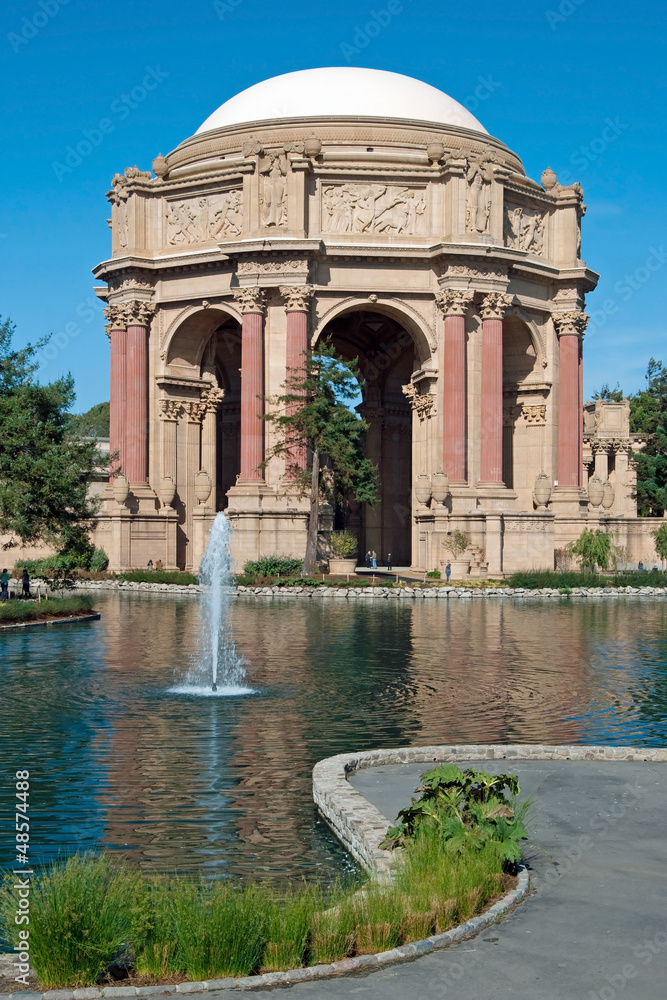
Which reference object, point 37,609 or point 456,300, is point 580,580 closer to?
point 456,300

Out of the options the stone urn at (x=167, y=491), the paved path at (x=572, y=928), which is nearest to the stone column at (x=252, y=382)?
the stone urn at (x=167, y=491)

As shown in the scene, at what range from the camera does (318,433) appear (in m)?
46.9

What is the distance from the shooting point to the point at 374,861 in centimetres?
817

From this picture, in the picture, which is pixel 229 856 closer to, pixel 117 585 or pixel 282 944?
pixel 282 944

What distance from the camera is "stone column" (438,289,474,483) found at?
5169 centimetres

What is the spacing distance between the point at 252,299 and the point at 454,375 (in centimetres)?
992

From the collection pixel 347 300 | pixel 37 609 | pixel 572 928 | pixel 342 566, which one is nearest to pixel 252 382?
pixel 347 300

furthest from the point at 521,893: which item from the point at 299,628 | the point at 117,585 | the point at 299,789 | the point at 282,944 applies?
the point at 117,585

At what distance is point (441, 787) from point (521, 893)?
111 centimetres

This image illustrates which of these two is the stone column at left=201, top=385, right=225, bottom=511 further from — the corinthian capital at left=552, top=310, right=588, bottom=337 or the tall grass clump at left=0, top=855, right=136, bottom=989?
the tall grass clump at left=0, top=855, right=136, bottom=989

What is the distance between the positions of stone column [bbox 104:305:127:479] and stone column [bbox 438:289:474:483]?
54.5ft

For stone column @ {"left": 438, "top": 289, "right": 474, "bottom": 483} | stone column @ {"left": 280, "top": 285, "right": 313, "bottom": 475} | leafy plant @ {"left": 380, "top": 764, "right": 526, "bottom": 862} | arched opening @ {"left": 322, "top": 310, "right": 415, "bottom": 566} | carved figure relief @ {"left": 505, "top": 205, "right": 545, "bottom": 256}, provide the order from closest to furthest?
leafy plant @ {"left": 380, "top": 764, "right": 526, "bottom": 862}, stone column @ {"left": 280, "top": 285, "right": 313, "bottom": 475}, stone column @ {"left": 438, "top": 289, "right": 474, "bottom": 483}, carved figure relief @ {"left": 505, "top": 205, "right": 545, "bottom": 256}, arched opening @ {"left": 322, "top": 310, "right": 415, "bottom": 566}

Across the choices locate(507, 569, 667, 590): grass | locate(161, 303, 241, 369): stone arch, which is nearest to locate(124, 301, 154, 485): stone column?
locate(161, 303, 241, 369): stone arch

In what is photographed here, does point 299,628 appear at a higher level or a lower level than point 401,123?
lower
